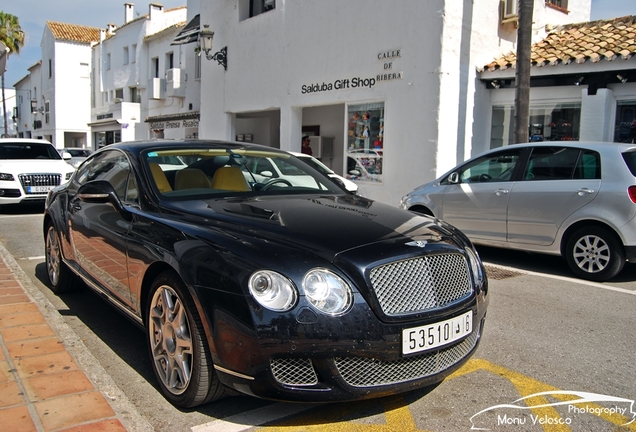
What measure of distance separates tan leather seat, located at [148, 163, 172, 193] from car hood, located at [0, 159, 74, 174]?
28.3ft

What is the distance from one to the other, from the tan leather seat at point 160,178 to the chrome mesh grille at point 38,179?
8510 millimetres

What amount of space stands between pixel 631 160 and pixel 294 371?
5.21 meters

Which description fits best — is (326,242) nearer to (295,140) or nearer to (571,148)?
(571,148)

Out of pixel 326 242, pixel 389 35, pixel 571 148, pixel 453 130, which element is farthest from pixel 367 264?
pixel 389 35

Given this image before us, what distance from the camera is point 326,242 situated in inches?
111

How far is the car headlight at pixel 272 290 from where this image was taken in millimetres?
2531

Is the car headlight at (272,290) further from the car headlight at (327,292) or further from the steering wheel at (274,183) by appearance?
the steering wheel at (274,183)

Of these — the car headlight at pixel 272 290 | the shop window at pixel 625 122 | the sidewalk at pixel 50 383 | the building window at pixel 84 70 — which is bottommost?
the sidewalk at pixel 50 383

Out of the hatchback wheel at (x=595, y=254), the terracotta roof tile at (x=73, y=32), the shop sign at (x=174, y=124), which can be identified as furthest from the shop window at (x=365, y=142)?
the terracotta roof tile at (x=73, y=32)

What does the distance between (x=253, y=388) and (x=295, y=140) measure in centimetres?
1238

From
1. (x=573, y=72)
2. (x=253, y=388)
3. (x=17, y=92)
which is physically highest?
(x=17, y=92)

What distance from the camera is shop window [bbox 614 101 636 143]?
385 inches

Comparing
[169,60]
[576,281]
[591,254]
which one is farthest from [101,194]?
[169,60]

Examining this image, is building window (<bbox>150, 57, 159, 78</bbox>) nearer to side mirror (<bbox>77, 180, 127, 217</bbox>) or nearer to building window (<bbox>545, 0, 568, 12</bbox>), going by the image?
building window (<bbox>545, 0, 568, 12</bbox>)
